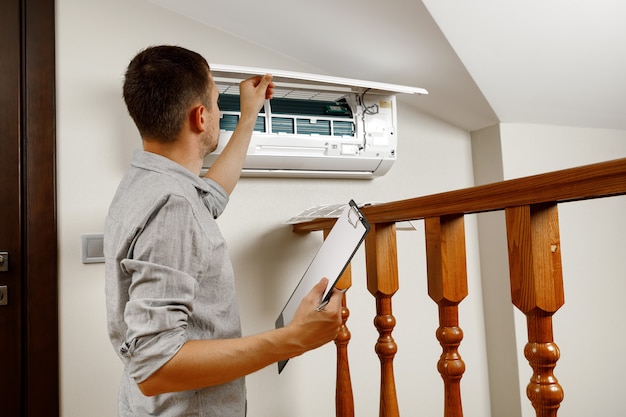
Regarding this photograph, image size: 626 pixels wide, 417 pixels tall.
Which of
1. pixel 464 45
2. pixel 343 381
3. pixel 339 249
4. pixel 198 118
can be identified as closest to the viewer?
pixel 339 249

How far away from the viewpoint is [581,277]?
2363 mm

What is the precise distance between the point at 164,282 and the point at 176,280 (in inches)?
0.8

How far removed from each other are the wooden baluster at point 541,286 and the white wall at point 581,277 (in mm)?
1424

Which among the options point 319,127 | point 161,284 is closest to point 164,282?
point 161,284

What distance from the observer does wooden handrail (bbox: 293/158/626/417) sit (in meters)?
0.80

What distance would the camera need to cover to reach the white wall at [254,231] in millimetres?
1725

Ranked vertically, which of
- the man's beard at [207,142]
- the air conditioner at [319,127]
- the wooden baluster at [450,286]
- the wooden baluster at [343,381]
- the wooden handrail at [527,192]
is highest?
the air conditioner at [319,127]

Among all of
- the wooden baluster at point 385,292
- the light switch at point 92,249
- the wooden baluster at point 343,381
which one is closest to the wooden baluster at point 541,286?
the wooden baluster at point 385,292

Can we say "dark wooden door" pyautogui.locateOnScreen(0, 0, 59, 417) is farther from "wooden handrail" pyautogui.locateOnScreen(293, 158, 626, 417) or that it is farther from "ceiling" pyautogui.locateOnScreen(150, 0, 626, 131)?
"wooden handrail" pyautogui.locateOnScreen(293, 158, 626, 417)

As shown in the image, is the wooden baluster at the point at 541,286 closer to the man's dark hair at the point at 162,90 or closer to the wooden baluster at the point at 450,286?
the wooden baluster at the point at 450,286

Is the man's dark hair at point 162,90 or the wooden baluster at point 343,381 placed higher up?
the man's dark hair at point 162,90

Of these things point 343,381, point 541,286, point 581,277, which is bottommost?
point 343,381

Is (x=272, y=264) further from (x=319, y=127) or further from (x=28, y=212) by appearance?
(x=28, y=212)

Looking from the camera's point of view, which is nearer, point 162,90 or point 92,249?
point 162,90
